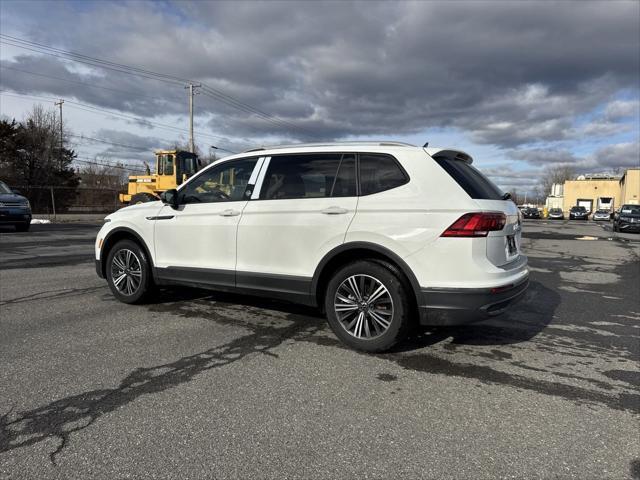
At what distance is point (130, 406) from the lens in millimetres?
3104

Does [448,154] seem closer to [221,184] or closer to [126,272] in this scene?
[221,184]

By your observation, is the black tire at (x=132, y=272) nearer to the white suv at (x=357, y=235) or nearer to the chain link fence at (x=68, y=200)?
the white suv at (x=357, y=235)

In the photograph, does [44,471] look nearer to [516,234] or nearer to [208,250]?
[208,250]

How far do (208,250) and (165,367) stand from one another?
1633 millimetres

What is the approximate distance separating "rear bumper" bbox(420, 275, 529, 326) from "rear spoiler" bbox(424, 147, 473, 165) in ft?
4.03

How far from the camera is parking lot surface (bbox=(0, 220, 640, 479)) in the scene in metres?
2.53

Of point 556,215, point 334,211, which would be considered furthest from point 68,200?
point 556,215

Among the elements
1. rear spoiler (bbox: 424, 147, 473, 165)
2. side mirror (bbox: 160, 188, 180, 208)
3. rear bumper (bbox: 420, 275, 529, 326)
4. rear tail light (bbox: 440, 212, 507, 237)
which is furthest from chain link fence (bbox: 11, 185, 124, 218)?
rear tail light (bbox: 440, 212, 507, 237)

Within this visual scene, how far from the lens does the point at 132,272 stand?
228 inches

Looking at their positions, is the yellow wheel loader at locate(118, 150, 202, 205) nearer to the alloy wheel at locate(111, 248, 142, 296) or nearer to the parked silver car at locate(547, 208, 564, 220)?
the alloy wheel at locate(111, 248, 142, 296)

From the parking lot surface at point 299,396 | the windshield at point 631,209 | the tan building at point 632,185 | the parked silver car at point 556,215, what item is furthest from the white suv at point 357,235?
the tan building at point 632,185

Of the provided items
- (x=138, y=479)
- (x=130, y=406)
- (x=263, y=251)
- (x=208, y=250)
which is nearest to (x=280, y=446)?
(x=138, y=479)

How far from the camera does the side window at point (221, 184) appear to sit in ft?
16.5

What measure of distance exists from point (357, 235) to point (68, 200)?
2976cm
